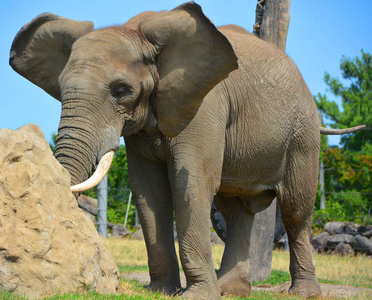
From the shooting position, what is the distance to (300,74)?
7273 millimetres

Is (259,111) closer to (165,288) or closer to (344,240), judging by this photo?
(165,288)

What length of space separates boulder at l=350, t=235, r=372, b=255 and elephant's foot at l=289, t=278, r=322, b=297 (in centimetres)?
956

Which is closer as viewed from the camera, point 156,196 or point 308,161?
point 156,196

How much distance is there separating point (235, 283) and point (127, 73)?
122 inches

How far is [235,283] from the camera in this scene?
7.00 metres

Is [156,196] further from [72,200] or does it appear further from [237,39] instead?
[237,39]

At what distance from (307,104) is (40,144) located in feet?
11.8

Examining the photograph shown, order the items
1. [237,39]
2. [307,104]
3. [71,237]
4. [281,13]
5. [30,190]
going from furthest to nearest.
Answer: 1. [281,13]
2. [307,104]
3. [237,39]
4. [71,237]
5. [30,190]

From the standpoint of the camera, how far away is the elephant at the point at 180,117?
16.8ft

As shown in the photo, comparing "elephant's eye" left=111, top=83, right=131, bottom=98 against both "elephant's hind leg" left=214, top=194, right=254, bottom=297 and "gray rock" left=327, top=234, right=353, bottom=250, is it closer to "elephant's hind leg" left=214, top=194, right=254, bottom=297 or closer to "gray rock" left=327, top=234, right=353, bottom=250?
"elephant's hind leg" left=214, top=194, right=254, bottom=297

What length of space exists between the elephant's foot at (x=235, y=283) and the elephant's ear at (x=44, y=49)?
290 centimetres

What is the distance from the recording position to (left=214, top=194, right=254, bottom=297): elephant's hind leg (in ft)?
22.9

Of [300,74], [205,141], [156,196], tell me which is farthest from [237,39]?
[156,196]

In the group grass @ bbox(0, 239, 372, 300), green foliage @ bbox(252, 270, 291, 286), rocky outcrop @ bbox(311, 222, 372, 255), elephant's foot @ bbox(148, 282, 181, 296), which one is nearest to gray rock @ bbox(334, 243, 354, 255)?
rocky outcrop @ bbox(311, 222, 372, 255)
